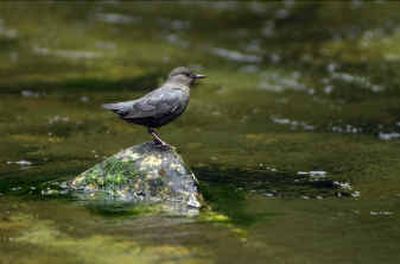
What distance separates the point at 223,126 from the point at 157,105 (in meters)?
4.49

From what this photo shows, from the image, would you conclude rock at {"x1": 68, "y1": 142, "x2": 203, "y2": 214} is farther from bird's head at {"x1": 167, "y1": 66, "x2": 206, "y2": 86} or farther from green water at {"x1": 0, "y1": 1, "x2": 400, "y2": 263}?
Result: bird's head at {"x1": 167, "y1": 66, "x2": 206, "y2": 86}

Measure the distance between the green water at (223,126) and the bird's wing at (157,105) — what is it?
984 mm

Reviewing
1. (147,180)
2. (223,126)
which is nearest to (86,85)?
(223,126)

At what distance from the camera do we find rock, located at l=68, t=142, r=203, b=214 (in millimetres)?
8852

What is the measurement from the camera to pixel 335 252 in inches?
304

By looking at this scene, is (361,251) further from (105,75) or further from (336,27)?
(336,27)

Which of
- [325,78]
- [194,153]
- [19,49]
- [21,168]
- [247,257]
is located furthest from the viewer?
[19,49]

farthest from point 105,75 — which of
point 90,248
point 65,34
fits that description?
point 90,248

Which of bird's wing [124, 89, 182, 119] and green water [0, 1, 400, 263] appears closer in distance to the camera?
green water [0, 1, 400, 263]

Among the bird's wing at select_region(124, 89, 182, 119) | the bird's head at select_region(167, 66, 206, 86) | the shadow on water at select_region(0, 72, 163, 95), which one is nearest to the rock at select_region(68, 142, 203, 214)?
the bird's wing at select_region(124, 89, 182, 119)

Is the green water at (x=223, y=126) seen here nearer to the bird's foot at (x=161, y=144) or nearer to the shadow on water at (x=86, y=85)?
the shadow on water at (x=86, y=85)

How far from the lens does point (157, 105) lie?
359 inches

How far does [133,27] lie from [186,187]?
48.4ft

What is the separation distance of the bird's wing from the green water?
0.98 m
